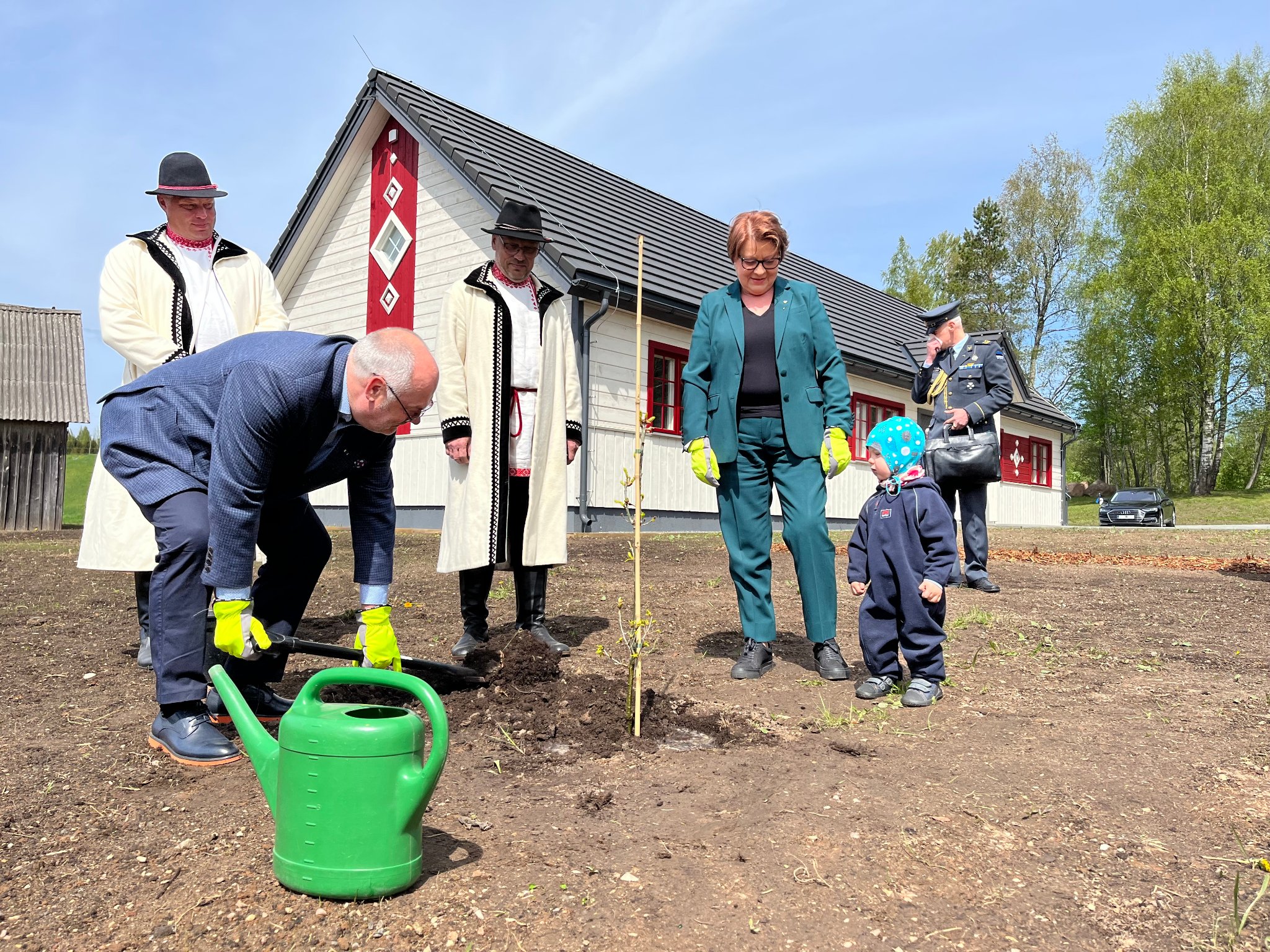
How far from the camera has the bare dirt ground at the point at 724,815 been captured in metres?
2.05

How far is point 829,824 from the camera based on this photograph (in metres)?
2.54

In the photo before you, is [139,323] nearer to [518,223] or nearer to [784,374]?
[518,223]

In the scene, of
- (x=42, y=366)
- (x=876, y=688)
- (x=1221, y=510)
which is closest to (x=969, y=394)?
(x=876, y=688)

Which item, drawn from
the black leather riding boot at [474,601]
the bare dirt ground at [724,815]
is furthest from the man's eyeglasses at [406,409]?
the black leather riding boot at [474,601]

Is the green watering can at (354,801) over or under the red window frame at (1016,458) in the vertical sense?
under

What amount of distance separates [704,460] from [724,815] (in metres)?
1.88

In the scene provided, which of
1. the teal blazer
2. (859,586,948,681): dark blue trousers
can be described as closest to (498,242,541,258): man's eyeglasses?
the teal blazer

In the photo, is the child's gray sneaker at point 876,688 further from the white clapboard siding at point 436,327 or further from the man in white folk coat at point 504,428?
the white clapboard siding at point 436,327

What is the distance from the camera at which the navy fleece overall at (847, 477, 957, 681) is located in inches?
153

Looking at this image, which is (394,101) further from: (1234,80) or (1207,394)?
(1234,80)

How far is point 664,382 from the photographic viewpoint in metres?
13.5

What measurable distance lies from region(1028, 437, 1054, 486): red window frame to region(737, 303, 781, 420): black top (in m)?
23.4

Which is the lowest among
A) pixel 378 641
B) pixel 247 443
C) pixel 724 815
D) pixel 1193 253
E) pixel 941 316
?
pixel 724 815

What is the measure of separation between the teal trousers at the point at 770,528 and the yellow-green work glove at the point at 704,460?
9 cm
